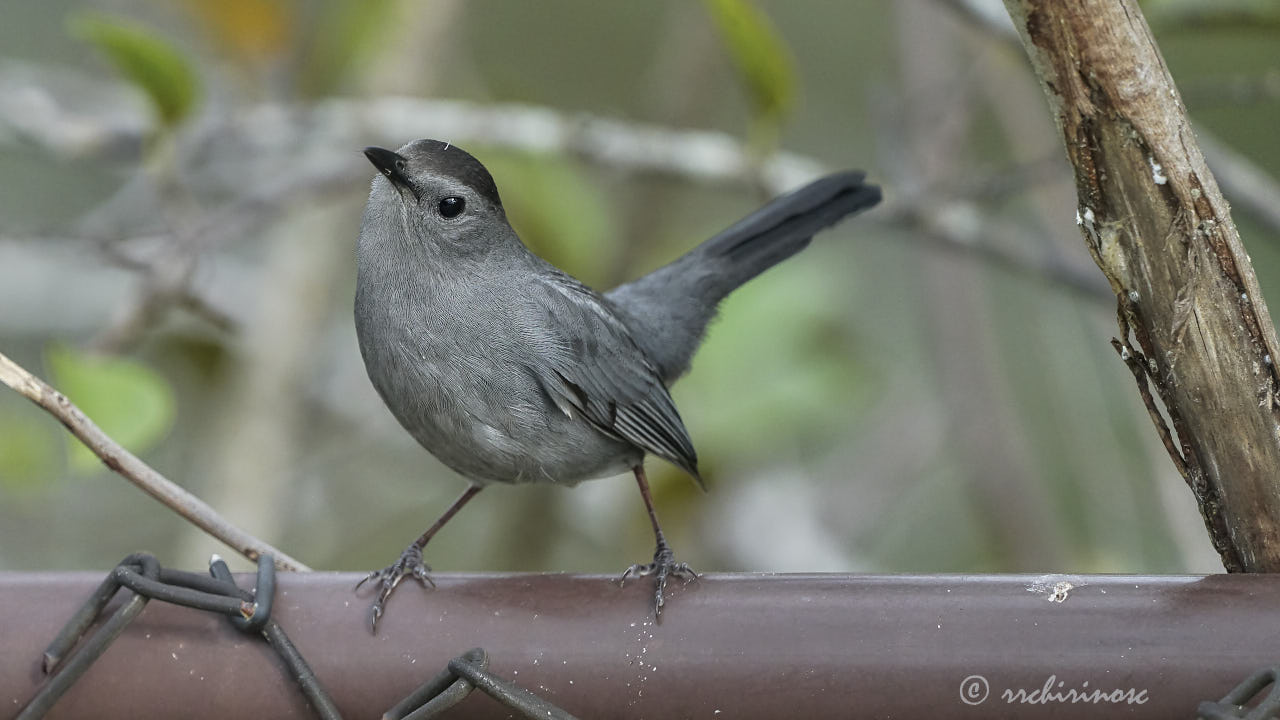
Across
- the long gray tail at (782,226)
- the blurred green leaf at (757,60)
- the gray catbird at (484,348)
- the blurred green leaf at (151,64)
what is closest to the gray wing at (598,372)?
the gray catbird at (484,348)

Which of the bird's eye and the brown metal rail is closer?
the brown metal rail

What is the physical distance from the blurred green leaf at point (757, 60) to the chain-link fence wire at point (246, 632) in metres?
2.00

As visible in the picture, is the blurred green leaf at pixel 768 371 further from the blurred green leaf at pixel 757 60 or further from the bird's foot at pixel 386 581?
the bird's foot at pixel 386 581

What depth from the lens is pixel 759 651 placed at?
5.16 ft

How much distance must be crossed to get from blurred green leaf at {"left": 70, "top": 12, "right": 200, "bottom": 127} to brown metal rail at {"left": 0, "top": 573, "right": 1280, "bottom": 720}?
1837 mm

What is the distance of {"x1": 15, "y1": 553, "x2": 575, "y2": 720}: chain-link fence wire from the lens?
60.3 inches

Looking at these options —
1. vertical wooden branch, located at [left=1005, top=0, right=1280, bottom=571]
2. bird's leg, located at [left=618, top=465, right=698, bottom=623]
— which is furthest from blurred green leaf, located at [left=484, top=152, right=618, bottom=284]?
vertical wooden branch, located at [left=1005, top=0, right=1280, bottom=571]

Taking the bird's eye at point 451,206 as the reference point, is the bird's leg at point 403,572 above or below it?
below

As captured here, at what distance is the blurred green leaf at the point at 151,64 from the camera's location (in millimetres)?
3074

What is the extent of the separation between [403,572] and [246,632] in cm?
53

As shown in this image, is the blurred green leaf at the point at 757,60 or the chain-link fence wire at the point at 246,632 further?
the blurred green leaf at the point at 757,60

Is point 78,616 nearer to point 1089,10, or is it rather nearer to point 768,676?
point 768,676

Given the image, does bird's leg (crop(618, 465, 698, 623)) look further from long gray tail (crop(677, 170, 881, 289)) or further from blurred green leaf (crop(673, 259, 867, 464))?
blurred green leaf (crop(673, 259, 867, 464))

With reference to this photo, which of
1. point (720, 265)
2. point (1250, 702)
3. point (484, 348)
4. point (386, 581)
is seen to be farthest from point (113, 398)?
point (1250, 702)
